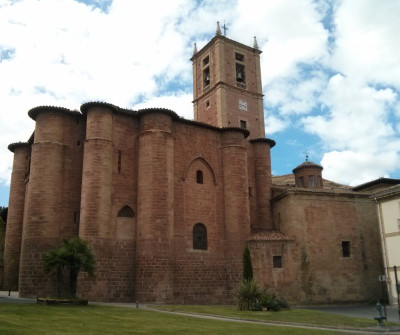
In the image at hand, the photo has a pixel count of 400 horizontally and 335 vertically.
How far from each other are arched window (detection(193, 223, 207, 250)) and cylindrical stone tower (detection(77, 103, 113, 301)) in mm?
5670

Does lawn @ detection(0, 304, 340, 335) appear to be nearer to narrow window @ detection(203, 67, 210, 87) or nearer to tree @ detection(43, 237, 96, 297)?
tree @ detection(43, 237, 96, 297)

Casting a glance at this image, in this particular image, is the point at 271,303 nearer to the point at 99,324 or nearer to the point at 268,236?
the point at 268,236

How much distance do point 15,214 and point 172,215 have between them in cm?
1243

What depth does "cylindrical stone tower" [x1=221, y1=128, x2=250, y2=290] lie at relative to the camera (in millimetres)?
27781

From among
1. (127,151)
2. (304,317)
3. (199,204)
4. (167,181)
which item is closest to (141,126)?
(127,151)

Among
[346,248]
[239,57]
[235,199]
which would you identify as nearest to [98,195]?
[235,199]

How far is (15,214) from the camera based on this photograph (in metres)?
30.5

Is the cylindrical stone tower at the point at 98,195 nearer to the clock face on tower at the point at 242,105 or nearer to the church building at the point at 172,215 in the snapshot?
the church building at the point at 172,215

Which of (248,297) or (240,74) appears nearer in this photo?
(248,297)

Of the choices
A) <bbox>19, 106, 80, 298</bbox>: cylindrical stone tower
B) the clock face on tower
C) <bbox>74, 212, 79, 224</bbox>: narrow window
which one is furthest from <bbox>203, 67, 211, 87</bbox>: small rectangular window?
<bbox>74, 212, 79, 224</bbox>: narrow window

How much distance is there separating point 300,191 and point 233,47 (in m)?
16.9

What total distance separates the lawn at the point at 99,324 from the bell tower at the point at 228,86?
2379cm

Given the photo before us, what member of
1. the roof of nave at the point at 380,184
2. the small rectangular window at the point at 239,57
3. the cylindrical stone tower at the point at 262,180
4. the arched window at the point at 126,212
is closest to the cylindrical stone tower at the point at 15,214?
the arched window at the point at 126,212

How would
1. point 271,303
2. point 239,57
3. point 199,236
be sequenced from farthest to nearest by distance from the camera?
point 239,57
point 199,236
point 271,303
